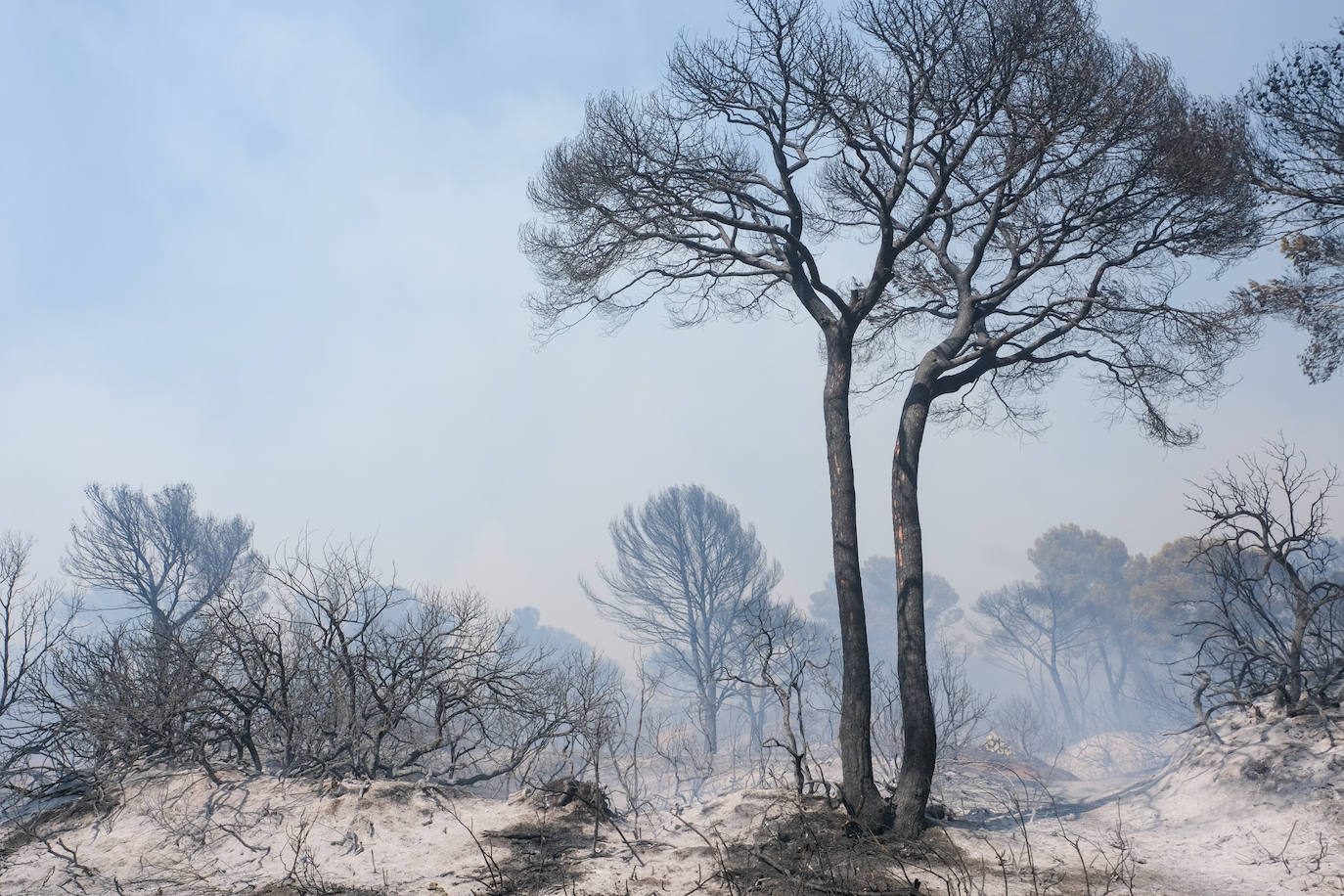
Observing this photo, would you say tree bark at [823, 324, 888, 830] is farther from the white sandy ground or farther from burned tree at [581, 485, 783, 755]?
burned tree at [581, 485, 783, 755]

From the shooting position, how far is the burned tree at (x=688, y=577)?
1271 inches

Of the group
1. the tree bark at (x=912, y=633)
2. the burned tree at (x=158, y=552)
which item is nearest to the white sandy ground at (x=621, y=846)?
the tree bark at (x=912, y=633)

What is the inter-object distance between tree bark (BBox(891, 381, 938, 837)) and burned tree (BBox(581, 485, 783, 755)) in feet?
79.8

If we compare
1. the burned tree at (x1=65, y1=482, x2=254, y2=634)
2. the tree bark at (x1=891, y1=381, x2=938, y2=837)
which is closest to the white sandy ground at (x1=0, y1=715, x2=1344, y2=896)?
the tree bark at (x1=891, y1=381, x2=938, y2=837)

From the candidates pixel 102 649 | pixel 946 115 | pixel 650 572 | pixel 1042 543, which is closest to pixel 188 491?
pixel 650 572

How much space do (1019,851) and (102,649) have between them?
971 cm

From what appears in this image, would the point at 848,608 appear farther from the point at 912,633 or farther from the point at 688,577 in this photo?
the point at 688,577

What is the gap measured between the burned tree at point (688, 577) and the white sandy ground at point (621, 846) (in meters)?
24.8

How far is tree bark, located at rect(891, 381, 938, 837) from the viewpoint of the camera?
6418mm

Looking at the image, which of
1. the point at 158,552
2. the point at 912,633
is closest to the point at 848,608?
the point at 912,633

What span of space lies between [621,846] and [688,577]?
27.1 meters

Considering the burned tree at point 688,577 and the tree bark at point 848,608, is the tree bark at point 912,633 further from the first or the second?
the burned tree at point 688,577

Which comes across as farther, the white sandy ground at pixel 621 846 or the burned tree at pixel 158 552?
the burned tree at pixel 158 552

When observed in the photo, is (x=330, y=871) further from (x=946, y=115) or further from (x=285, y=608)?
(x=946, y=115)
